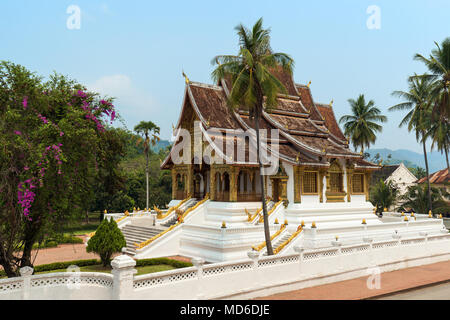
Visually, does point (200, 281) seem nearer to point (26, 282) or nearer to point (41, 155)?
point (26, 282)

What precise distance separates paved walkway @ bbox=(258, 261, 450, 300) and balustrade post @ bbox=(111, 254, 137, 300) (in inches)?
170

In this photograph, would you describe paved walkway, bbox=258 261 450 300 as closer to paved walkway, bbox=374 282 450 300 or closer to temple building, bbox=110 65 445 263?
paved walkway, bbox=374 282 450 300

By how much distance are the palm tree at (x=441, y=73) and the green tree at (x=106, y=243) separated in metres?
22.6

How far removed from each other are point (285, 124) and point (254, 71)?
33.6ft

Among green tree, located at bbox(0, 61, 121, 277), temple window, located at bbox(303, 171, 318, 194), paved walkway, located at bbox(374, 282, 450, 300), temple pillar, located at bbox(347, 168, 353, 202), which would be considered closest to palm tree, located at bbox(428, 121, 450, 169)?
temple pillar, located at bbox(347, 168, 353, 202)

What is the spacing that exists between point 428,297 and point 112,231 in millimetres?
12401

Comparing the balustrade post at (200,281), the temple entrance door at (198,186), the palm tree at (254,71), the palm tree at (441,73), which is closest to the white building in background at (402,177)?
the palm tree at (441,73)

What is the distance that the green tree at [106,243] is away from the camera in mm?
16062

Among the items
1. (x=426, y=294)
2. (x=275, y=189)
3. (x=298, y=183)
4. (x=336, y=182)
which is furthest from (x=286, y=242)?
(x=336, y=182)

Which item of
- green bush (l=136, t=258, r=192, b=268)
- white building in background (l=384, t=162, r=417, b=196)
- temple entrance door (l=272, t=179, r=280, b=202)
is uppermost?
white building in background (l=384, t=162, r=417, b=196)

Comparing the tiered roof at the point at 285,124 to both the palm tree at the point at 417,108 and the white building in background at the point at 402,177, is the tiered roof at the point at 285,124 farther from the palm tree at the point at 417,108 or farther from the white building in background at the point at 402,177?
the white building in background at the point at 402,177

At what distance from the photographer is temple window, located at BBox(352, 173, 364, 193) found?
936 inches

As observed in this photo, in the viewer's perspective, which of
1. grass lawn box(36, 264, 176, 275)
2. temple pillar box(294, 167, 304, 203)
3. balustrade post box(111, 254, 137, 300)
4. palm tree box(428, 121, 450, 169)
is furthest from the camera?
palm tree box(428, 121, 450, 169)

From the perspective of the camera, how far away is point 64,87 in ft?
35.6
